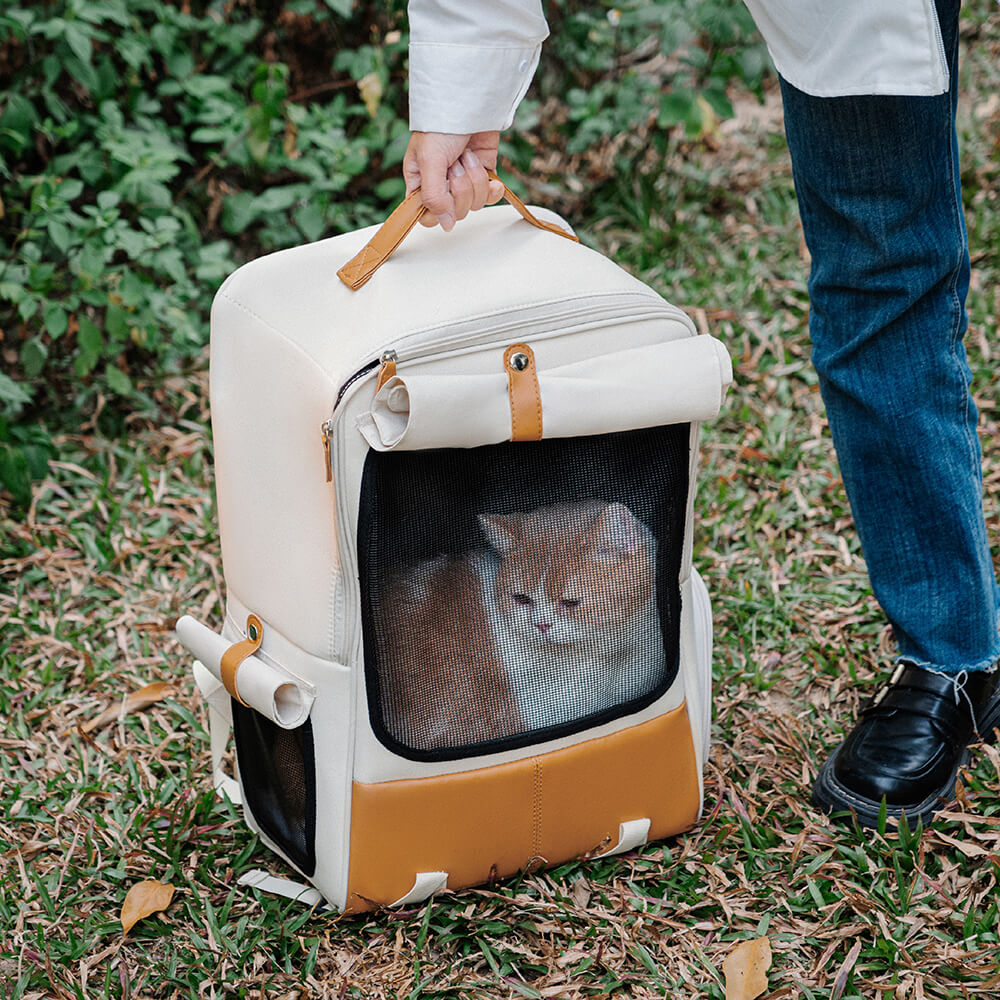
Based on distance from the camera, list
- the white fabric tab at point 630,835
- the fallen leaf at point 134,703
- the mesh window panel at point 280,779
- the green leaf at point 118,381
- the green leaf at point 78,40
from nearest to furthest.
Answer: the mesh window panel at point 280,779
the white fabric tab at point 630,835
the fallen leaf at point 134,703
the green leaf at point 78,40
the green leaf at point 118,381

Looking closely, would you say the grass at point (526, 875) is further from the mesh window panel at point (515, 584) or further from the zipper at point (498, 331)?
the zipper at point (498, 331)

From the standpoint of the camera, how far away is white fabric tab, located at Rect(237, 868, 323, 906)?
5.12ft

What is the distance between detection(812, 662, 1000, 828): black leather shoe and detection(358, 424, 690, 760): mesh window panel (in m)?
0.35

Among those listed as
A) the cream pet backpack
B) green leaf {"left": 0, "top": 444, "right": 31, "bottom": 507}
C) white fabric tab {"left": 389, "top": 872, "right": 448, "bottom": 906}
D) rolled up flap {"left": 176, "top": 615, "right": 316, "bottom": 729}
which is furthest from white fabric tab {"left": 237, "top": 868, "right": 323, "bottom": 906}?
green leaf {"left": 0, "top": 444, "right": 31, "bottom": 507}

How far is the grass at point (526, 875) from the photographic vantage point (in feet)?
4.83

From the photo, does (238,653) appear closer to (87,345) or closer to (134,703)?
(134,703)

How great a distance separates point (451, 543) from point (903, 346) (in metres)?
0.64

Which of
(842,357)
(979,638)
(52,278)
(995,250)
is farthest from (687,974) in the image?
(995,250)

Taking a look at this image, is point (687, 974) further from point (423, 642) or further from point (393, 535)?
point (393, 535)

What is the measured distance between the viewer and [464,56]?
4.54ft

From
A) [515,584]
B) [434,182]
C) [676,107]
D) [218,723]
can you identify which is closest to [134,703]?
[218,723]

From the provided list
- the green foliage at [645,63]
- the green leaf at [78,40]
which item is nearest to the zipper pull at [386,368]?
the green leaf at [78,40]

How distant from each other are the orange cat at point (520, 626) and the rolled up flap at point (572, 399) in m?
0.14

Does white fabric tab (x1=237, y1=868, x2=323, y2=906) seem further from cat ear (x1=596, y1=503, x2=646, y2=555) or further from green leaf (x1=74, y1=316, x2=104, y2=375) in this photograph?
green leaf (x1=74, y1=316, x2=104, y2=375)
